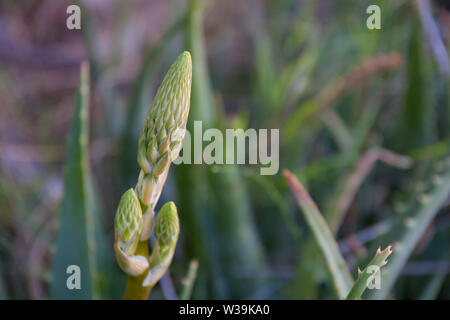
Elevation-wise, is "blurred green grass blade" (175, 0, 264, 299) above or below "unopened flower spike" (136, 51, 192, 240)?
below

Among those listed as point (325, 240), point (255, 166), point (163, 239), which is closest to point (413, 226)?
point (325, 240)

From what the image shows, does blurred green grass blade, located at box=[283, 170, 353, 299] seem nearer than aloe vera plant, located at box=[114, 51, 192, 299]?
No

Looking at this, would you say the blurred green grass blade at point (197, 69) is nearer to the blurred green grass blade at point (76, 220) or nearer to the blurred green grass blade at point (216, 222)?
the blurred green grass blade at point (216, 222)

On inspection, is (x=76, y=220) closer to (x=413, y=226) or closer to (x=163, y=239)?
(x=163, y=239)

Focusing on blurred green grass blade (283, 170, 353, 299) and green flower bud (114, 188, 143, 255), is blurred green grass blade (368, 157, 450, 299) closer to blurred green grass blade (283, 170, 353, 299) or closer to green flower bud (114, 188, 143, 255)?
blurred green grass blade (283, 170, 353, 299)

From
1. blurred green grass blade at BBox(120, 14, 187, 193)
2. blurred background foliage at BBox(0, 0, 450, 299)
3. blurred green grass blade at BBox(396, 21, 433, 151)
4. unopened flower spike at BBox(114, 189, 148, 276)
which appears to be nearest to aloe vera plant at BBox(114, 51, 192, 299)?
unopened flower spike at BBox(114, 189, 148, 276)
